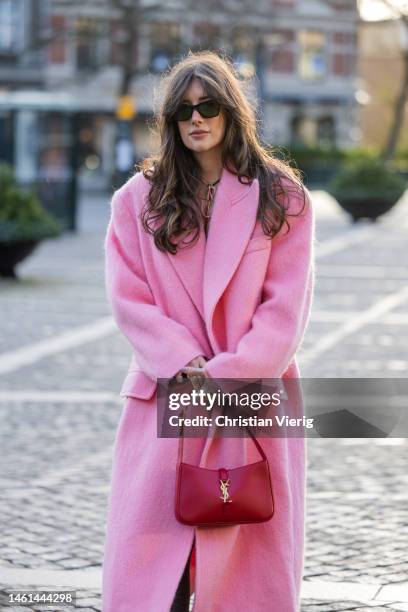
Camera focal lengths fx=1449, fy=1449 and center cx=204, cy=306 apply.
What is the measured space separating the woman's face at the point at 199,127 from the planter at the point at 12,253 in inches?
534

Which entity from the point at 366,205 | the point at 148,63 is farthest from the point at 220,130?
the point at 148,63

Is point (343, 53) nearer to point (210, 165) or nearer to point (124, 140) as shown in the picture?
point (124, 140)

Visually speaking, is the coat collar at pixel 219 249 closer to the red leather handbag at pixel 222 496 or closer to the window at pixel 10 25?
the red leather handbag at pixel 222 496

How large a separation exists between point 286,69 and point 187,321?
59.7 m

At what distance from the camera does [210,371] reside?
3578 mm

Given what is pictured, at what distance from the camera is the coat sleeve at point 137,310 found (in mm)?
3631

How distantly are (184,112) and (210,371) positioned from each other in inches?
26.5

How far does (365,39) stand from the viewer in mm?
84625

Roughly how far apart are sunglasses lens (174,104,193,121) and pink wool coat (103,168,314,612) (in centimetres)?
18

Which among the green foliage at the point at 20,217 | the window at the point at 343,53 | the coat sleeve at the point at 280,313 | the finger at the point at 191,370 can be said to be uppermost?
the window at the point at 343,53

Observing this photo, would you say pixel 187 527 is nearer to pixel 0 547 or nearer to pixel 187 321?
pixel 187 321

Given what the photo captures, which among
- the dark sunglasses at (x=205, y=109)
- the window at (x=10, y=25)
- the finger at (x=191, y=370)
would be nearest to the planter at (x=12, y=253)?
the dark sunglasses at (x=205, y=109)

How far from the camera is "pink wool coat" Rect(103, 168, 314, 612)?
142 inches

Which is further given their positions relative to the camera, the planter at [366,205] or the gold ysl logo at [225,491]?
the planter at [366,205]
